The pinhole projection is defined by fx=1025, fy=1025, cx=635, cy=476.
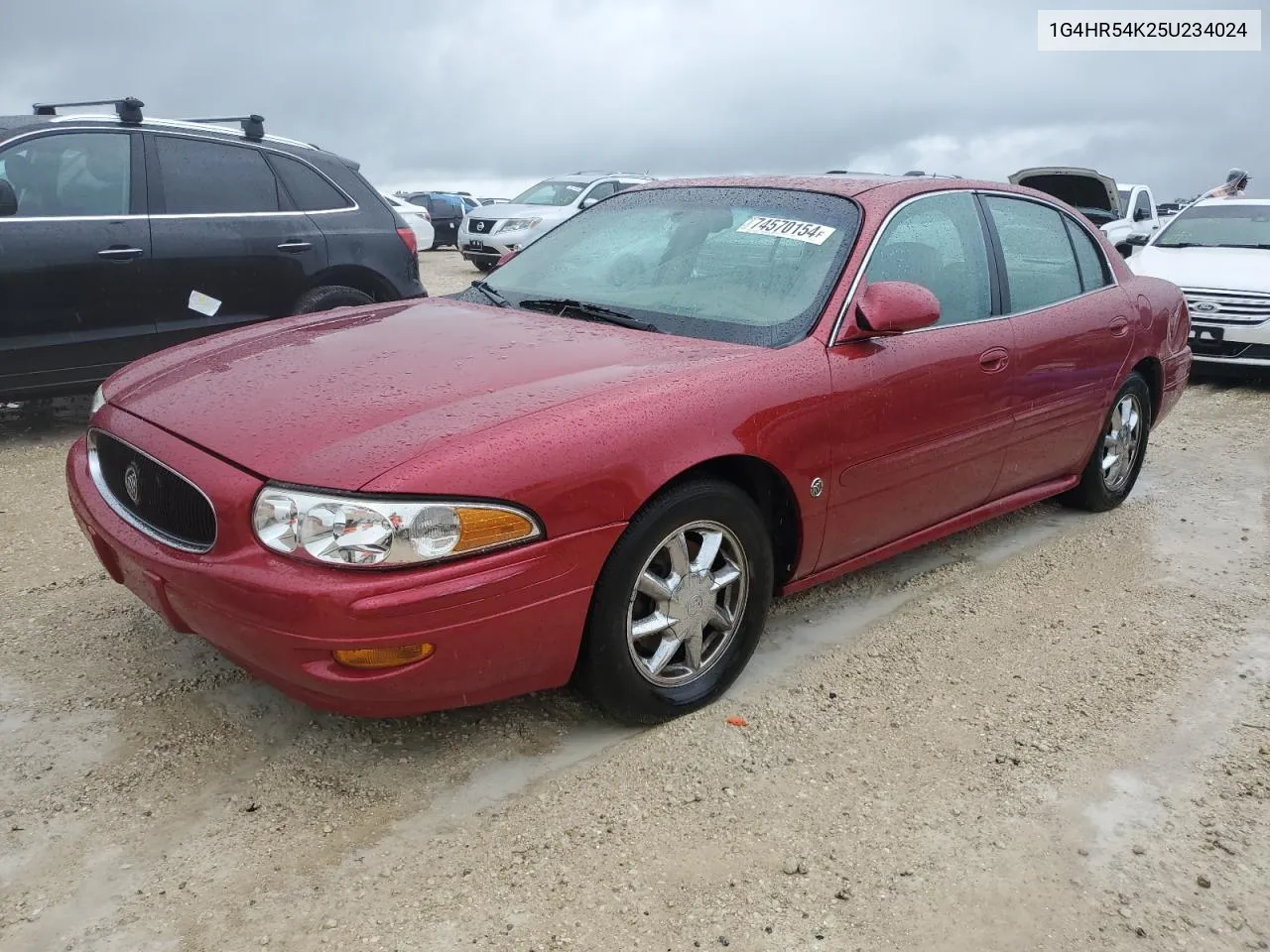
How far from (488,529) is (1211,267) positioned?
27.1 ft

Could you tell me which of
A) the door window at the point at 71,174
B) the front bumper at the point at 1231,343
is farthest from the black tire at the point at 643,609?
the front bumper at the point at 1231,343

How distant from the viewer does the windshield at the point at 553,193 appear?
56.5 feet

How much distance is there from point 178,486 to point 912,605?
98.6 inches

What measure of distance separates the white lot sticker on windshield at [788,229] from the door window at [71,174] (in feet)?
12.4

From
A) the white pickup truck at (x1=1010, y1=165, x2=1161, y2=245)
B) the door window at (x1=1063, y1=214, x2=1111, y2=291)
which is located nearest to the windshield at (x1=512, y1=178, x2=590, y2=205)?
the white pickup truck at (x1=1010, y1=165, x2=1161, y2=245)

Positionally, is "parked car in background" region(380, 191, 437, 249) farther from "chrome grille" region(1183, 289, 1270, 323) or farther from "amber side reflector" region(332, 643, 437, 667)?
"amber side reflector" region(332, 643, 437, 667)

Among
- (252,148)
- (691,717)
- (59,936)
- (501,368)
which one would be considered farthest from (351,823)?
(252,148)

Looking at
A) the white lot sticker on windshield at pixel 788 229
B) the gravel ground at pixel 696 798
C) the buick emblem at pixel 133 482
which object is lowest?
the gravel ground at pixel 696 798

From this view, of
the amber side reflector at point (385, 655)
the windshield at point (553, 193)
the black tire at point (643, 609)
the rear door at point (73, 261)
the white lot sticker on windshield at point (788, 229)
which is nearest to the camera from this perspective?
the amber side reflector at point (385, 655)

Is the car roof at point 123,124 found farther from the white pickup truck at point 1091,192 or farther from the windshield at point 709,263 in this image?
the white pickup truck at point 1091,192

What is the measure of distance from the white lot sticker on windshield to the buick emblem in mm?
2009

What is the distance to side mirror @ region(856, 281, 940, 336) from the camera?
3.07 metres

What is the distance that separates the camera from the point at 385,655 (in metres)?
2.29

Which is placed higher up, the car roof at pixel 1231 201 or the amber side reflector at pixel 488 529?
the amber side reflector at pixel 488 529
